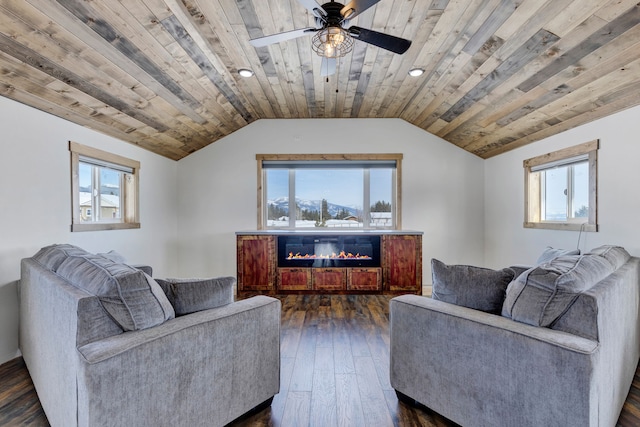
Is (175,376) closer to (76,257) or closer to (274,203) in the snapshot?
(76,257)

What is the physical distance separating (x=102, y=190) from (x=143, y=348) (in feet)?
10.5

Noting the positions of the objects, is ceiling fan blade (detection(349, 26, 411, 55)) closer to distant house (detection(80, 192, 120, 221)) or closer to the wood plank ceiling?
the wood plank ceiling

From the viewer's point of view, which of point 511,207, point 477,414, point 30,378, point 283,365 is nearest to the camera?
point 477,414

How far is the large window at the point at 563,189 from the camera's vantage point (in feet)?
10.2

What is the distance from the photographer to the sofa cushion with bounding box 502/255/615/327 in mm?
1405

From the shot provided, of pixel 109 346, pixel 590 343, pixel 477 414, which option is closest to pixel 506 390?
pixel 477 414

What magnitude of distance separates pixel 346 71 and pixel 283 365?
10.00 feet

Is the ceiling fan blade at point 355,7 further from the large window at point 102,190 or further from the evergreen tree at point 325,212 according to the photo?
the evergreen tree at point 325,212

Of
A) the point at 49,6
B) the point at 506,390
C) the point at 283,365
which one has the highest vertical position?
the point at 49,6

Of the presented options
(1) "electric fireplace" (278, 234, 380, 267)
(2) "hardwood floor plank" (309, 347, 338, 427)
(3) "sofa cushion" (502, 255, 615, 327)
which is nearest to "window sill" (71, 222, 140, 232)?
(1) "electric fireplace" (278, 234, 380, 267)

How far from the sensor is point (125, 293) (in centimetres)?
Answer: 138

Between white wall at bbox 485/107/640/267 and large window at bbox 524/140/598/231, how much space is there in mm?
77

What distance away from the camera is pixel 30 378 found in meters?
2.23

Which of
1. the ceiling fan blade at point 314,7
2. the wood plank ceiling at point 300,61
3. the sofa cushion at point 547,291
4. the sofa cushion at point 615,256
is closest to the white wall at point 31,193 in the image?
the wood plank ceiling at point 300,61
